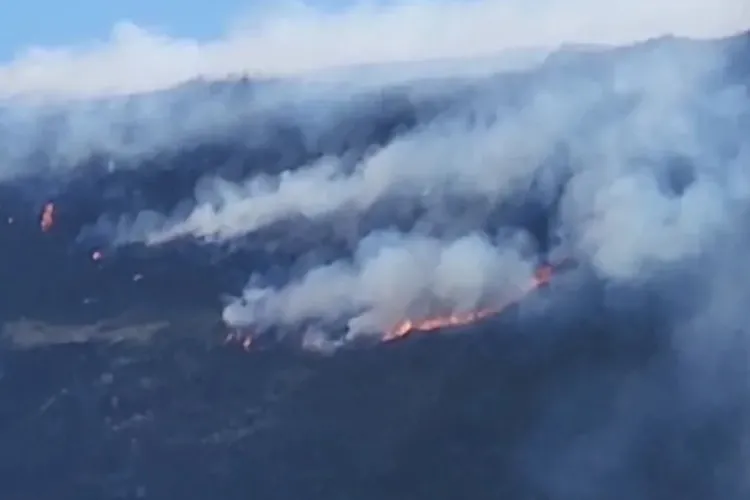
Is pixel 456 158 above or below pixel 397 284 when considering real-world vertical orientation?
above

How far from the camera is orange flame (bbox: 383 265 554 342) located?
241 centimetres

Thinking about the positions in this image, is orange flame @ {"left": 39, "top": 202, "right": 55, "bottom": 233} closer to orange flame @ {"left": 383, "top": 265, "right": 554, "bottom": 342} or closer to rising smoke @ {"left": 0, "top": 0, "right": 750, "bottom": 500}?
rising smoke @ {"left": 0, "top": 0, "right": 750, "bottom": 500}

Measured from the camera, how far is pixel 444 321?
95.1 inches

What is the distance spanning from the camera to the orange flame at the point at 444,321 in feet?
7.90

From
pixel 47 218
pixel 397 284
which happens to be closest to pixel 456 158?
pixel 397 284

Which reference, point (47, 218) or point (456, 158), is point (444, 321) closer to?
point (456, 158)

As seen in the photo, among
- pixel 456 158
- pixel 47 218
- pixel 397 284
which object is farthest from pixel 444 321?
pixel 47 218

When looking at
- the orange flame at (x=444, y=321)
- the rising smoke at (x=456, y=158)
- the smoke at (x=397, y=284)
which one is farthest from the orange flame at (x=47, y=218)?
the orange flame at (x=444, y=321)

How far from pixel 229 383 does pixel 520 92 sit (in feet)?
2.71

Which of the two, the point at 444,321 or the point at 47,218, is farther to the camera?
the point at 47,218

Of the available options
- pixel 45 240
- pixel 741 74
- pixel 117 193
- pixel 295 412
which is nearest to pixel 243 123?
pixel 117 193

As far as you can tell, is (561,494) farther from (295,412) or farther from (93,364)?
(93,364)

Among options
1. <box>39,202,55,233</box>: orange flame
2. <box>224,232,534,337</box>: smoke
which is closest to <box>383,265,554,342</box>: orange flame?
<box>224,232,534,337</box>: smoke

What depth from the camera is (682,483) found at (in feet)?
7.18
